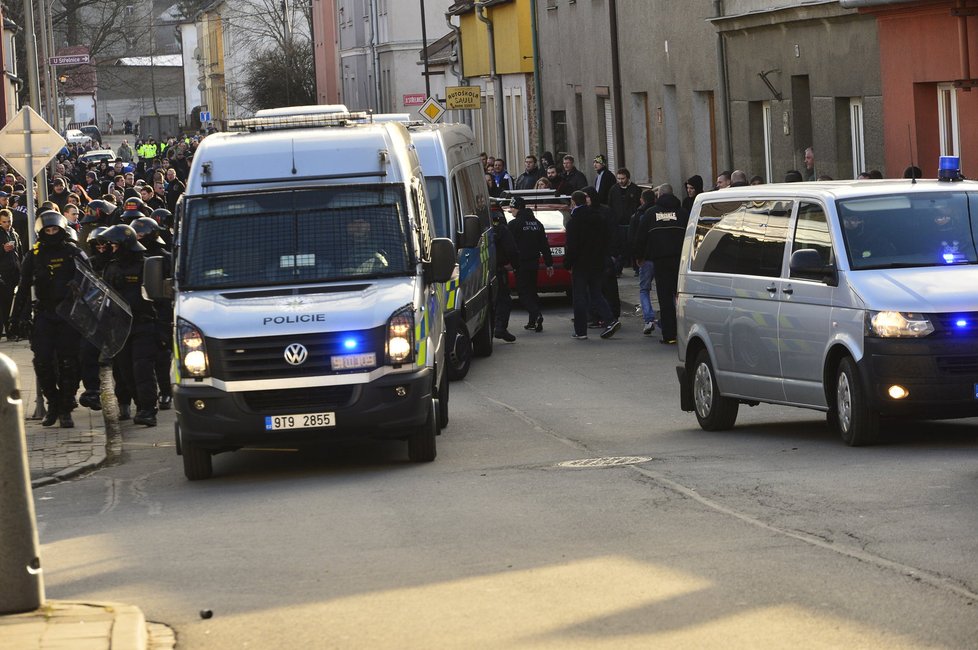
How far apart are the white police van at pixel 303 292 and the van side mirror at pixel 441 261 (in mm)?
11

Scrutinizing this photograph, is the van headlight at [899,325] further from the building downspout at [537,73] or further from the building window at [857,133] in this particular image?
the building downspout at [537,73]

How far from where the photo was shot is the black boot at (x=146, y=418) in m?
16.8

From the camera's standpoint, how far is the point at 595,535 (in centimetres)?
915

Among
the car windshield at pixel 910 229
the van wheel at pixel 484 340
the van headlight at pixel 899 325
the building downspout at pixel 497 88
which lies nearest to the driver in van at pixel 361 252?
the car windshield at pixel 910 229

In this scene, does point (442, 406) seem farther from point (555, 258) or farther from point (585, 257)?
point (555, 258)

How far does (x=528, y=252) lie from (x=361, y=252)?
11.5m

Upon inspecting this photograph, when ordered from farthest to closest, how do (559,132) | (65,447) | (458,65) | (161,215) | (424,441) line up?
1. (458,65)
2. (559,132)
3. (161,215)
4. (65,447)
5. (424,441)

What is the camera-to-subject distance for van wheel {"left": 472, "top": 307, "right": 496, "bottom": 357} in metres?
21.4

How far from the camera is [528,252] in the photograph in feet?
79.7

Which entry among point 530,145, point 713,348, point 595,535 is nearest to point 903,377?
point 713,348

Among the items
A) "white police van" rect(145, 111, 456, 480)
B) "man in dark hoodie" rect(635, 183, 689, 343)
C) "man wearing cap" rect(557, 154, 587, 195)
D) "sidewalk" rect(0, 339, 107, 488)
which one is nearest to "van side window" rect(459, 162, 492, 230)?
"man in dark hoodie" rect(635, 183, 689, 343)

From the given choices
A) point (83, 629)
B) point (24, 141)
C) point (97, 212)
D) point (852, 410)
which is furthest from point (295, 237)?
point (97, 212)

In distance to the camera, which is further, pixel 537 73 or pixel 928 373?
pixel 537 73

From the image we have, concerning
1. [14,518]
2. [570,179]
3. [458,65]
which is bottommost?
[14,518]
